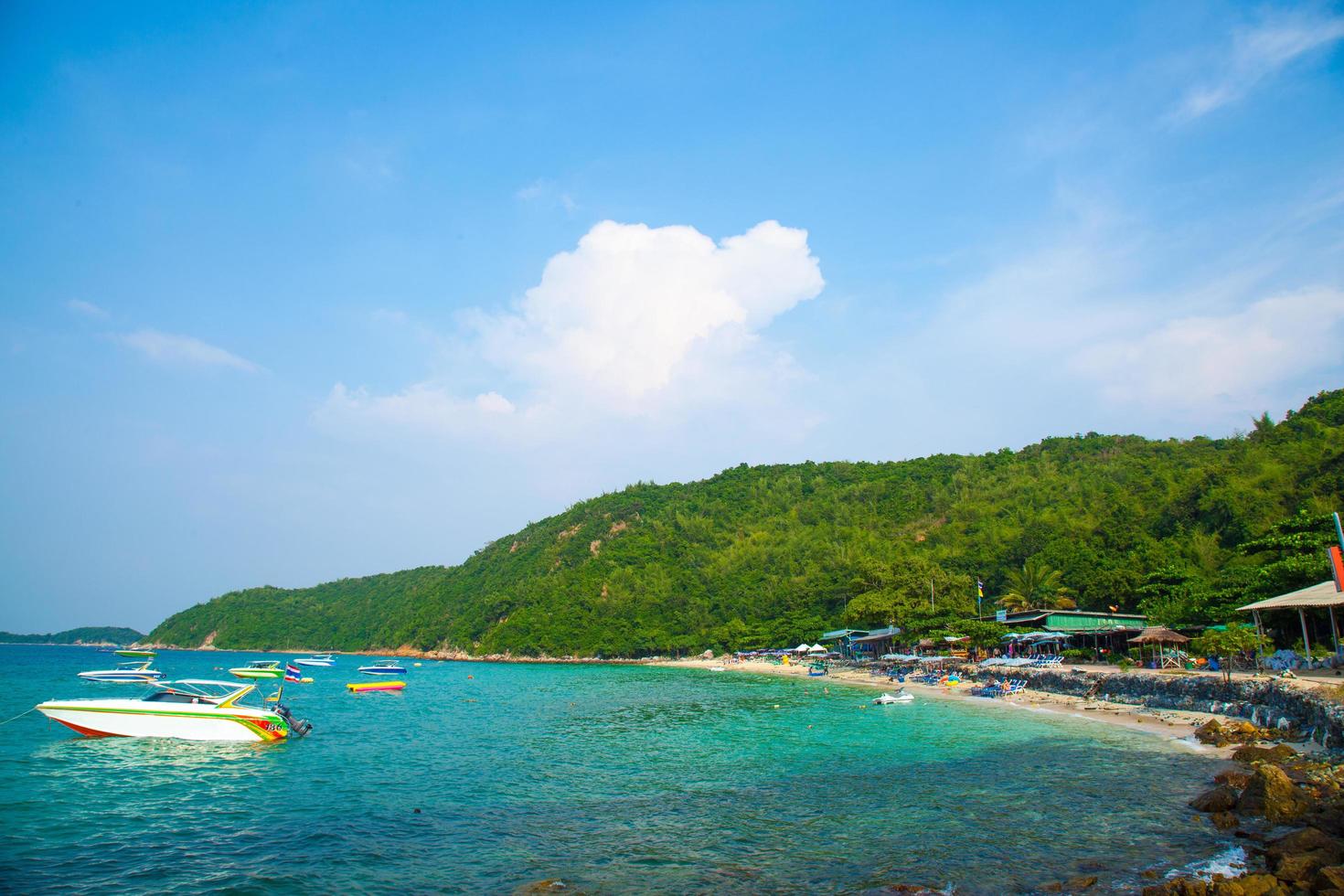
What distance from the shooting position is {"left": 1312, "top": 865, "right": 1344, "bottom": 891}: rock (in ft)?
28.1

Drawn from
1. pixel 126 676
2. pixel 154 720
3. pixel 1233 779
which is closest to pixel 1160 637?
pixel 1233 779

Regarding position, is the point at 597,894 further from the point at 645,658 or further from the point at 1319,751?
the point at 645,658

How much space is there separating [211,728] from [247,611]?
168 metres

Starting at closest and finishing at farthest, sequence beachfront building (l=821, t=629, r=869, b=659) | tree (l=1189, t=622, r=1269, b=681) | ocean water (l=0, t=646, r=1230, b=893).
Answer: ocean water (l=0, t=646, r=1230, b=893) < tree (l=1189, t=622, r=1269, b=681) < beachfront building (l=821, t=629, r=869, b=659)

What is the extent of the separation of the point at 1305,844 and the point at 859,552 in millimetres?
77543

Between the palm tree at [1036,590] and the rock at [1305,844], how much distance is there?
5009 centimetres

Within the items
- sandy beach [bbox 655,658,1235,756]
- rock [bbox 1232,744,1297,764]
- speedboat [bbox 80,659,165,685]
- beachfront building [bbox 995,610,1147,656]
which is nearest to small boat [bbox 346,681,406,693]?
speedboat [bbox 80,659,165,685]

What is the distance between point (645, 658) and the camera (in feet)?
325

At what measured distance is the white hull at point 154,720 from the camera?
23938mm

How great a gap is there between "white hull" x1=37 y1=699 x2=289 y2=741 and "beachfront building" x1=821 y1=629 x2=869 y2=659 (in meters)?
55.9

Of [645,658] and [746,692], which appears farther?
[645,658]

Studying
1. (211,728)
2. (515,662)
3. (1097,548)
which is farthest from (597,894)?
(515,662)

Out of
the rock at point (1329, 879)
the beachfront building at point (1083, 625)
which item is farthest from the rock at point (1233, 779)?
the beachfront building at point (1083, 625)

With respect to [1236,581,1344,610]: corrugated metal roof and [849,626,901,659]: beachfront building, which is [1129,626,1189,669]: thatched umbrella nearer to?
[1236,581,1344,610]: corrugated metal roof
